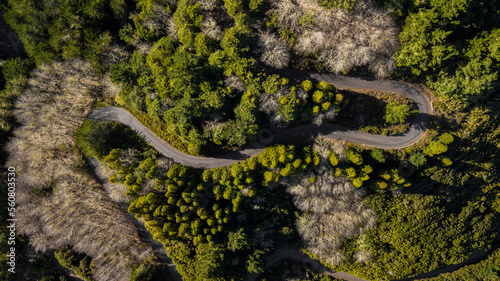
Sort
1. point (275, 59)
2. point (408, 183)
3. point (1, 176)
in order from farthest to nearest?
point (1, 176) < point (408, 183) < point (275, 59)

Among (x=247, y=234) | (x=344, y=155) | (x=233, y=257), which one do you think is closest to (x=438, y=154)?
(x=344, y=155)

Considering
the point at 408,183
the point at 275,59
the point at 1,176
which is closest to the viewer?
the point at 275,59

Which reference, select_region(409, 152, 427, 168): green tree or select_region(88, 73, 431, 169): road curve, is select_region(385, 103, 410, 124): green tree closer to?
select_region(88, 73, 431, 169): road curve

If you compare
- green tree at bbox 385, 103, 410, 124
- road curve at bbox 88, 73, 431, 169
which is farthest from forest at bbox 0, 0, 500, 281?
road curve at bbox 88, 73, 431, 169

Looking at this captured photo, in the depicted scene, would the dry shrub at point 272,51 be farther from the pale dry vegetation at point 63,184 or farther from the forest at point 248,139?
the pale dry vegetation at point 63,184

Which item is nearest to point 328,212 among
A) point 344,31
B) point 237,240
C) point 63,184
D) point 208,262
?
point 237,240

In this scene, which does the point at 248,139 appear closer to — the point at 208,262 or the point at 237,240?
the point at 237,240

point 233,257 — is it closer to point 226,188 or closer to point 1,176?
point 226,188

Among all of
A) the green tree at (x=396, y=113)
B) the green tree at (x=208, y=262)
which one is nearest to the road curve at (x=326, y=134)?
the green tree at (x=396, y=113)
